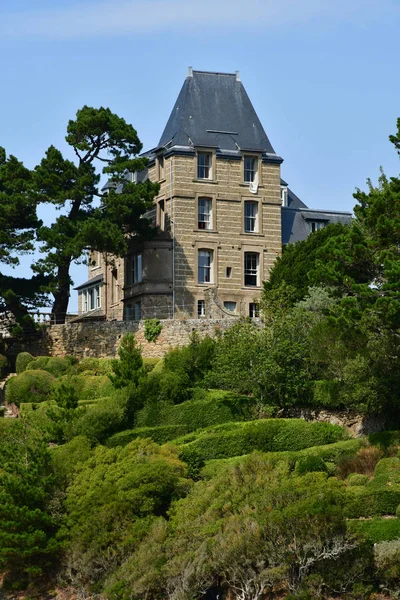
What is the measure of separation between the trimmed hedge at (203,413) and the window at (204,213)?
1495 cm

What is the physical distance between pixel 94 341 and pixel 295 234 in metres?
12.7

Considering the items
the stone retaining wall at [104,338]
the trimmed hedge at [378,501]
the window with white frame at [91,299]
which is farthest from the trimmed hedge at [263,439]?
the window with white frame at [91,299]

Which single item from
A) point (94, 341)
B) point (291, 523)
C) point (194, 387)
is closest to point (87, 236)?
point (94, 341)

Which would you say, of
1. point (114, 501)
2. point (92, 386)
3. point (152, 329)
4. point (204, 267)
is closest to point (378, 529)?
A: point (114, 501)

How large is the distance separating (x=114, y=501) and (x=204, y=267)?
23.3 m

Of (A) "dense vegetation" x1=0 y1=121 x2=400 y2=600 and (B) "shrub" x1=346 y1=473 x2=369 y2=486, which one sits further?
(B) "shrub" x1=346 y1=473 x2=369 y2=486

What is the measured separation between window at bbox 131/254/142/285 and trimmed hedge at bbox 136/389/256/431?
46.9 ft

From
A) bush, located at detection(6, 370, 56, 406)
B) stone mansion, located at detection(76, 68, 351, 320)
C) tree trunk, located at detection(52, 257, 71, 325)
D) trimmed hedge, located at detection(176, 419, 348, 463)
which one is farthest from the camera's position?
stone mansion, located at detection(76, 68, 351, 320)

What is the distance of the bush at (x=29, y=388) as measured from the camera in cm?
5734

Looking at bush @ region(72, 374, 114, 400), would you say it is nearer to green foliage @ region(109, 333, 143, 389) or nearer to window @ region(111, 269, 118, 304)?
green foliage @ region(109, 333, 143, 389)

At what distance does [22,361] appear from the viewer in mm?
60875

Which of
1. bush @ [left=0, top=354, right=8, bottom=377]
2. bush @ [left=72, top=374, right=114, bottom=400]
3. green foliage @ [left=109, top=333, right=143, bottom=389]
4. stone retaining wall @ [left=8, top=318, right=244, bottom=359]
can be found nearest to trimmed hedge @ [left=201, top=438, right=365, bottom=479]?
green foliage @ [left=109, top=333, right=143, bottom=389]

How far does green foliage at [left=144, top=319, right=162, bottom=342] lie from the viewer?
204ft

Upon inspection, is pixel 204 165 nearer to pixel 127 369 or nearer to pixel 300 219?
pixel 300 219
